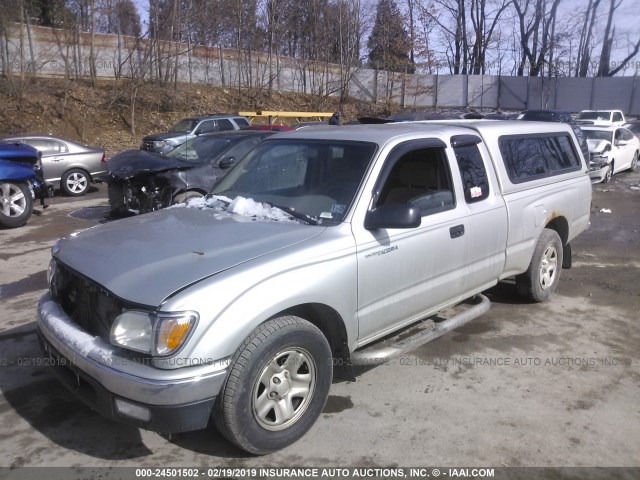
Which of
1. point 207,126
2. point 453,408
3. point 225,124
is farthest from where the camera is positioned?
point 225,124

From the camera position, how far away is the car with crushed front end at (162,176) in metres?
8.89

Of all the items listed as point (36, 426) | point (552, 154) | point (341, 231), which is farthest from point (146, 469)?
point (552, 154)

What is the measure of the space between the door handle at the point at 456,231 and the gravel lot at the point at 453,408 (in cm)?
106

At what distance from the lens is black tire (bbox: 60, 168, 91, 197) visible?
42.5 ft

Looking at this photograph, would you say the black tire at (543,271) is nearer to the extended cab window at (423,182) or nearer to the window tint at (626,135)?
the extended cab window at (423,182)

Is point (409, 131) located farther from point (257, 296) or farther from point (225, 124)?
point (225, 124)

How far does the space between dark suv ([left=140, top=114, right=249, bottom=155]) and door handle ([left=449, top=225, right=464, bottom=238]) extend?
1457 centimetres

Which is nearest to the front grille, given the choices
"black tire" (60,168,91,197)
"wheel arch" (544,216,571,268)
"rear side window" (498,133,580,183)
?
"rear side window" (498,133,580,183)

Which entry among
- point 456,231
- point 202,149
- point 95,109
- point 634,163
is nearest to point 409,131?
point 456,231

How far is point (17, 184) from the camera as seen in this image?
957cm

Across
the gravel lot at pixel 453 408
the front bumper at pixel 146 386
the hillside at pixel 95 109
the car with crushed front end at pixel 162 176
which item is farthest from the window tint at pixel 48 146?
the front bumper at pixel 146 386

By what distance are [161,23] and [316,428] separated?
26.0 m

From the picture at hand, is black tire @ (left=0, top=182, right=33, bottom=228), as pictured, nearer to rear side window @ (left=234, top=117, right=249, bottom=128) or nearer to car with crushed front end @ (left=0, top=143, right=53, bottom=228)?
car with crushed front end @ (left=0, top=143, right=53, bottom=228)

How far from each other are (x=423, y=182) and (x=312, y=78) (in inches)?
1278
